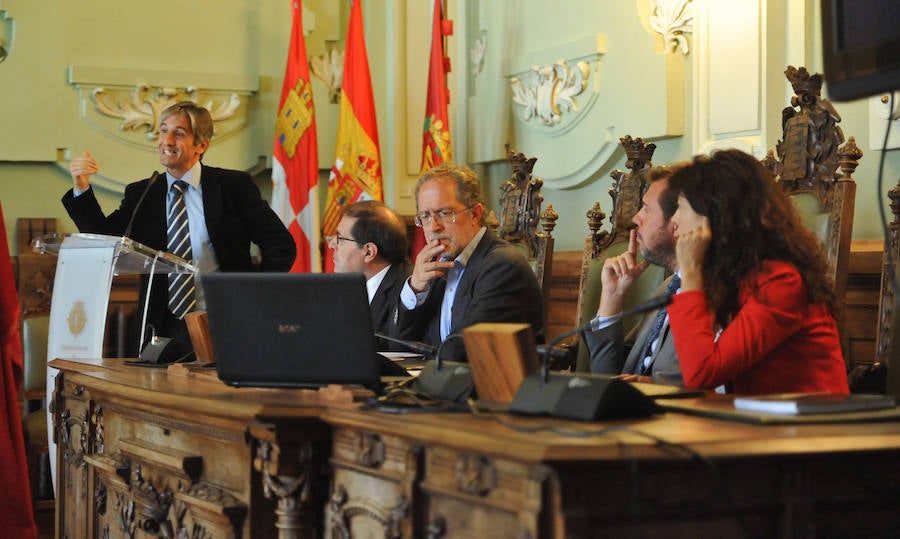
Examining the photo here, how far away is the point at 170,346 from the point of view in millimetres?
3125

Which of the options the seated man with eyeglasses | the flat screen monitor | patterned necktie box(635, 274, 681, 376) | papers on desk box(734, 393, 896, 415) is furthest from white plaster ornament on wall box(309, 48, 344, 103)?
papers on desk box(734, 393, 896, 415)

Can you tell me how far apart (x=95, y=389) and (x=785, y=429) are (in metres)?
1.86

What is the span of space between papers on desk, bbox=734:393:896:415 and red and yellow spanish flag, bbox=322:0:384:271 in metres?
3.84

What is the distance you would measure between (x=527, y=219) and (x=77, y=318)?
5.38 ft

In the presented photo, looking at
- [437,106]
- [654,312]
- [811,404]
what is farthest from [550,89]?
[811,404]

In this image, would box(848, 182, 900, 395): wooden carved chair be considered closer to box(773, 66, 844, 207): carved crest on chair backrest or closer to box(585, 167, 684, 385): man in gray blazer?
box(773, 66, 844, 207): carved crest on chair backrest

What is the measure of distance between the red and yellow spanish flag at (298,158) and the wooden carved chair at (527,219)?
148 cm

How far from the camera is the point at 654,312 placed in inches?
122

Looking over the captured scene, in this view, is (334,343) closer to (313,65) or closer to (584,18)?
(584,18)

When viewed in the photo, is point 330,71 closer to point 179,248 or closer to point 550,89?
point 550,89

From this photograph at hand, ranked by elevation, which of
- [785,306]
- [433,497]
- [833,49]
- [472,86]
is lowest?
[433,497]

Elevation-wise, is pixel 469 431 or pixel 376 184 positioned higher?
pixel 376 184

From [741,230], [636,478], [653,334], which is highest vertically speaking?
[741,230]

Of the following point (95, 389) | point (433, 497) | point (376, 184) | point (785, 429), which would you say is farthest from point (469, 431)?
point (376, 184)
